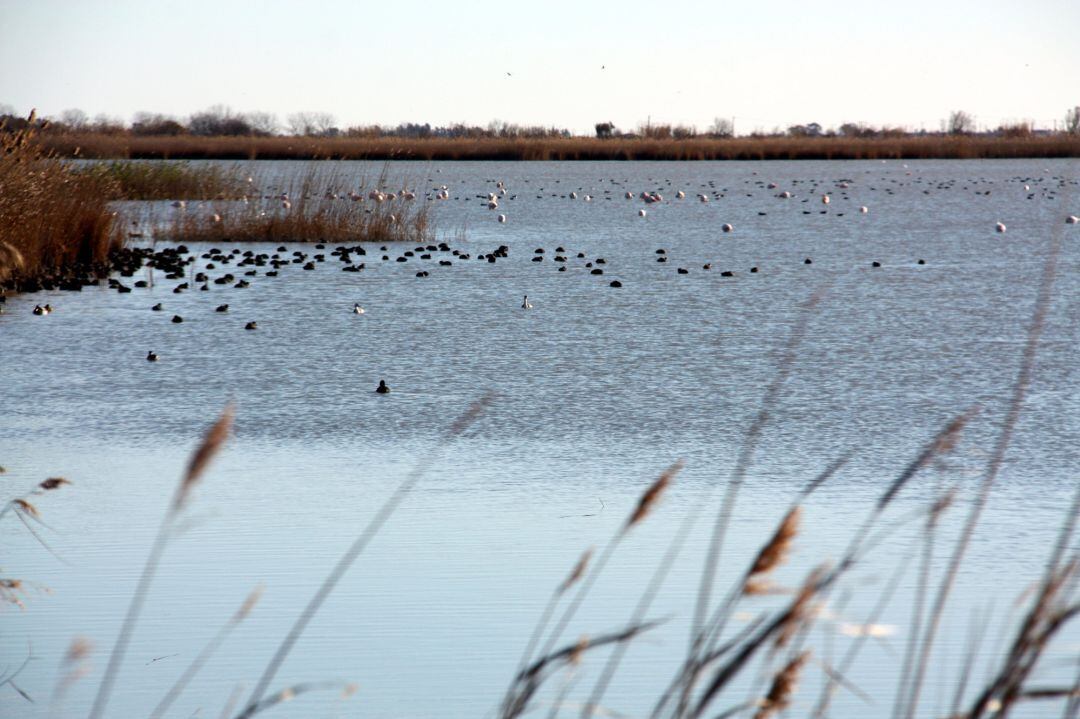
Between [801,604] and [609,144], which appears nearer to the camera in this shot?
[801,604]

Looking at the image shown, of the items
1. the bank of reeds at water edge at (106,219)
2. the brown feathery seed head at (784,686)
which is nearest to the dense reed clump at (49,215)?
the bank of reeds at water edge at (106,219)

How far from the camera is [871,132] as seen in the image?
82.7m

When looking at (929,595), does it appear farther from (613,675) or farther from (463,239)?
(463,239)

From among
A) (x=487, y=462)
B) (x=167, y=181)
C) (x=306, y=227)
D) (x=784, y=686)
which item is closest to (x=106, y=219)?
(x=306, y=227)

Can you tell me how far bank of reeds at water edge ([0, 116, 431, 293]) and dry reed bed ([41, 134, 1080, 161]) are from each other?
29.6m

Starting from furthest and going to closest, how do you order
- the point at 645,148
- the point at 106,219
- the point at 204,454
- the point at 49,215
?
1. the point at 645,148
2. the point at 106,219
3. the point at 49,215
4. the point at 204,454

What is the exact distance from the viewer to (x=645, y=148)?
66.6 meters

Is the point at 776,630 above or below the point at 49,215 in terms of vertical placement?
above

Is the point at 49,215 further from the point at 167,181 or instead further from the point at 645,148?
the point at 645,148

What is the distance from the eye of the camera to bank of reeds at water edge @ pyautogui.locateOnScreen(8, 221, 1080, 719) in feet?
5.88

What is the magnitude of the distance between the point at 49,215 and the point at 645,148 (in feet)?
176

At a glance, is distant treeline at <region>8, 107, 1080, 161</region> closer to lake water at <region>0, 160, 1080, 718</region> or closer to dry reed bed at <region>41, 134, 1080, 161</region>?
dry reed bed at <region>41, 134, 1080, 161</region>

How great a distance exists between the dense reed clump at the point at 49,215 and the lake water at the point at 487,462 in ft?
2.75

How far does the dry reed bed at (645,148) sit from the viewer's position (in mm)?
60375
